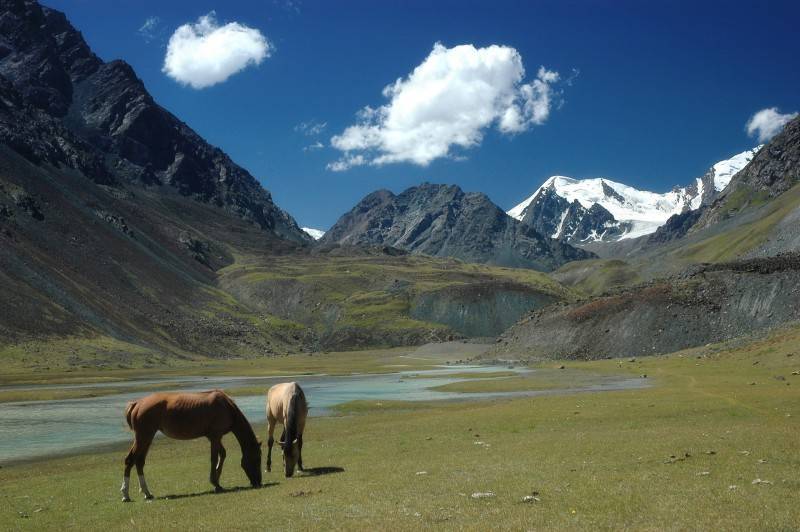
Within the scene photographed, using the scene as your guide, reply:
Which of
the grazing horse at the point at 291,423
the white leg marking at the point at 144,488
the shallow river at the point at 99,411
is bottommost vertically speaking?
the shallow river at the point at 99,411

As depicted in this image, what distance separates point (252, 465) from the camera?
85.0ft

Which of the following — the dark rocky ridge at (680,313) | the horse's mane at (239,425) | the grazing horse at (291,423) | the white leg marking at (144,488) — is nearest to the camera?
the white leg marking at (144,488)

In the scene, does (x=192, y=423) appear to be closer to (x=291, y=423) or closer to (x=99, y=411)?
(x=291, y=423)

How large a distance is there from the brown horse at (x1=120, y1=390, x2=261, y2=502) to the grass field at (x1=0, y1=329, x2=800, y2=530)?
1351 mm

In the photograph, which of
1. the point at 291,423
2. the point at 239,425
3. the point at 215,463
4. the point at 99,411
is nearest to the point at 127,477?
the point at 215,463

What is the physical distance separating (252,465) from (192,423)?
294cm

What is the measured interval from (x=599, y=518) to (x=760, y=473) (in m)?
8.26

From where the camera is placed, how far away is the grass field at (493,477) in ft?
57.0

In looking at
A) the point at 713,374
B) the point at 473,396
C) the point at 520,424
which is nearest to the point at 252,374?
the point at 473,396

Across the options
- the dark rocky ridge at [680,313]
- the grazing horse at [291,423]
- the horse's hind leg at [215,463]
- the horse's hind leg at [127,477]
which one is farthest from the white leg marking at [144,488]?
the dark rocky ridge at [680,313]

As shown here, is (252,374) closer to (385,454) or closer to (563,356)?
(563,356)

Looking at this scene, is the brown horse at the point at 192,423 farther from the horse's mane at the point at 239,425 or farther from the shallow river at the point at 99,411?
the shallow river at the point at 99,411

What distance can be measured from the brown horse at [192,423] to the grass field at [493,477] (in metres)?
1.35

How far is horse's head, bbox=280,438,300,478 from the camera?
90.1 ft
